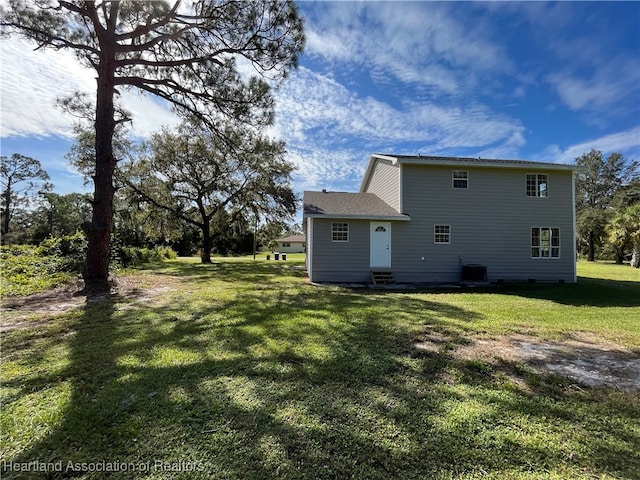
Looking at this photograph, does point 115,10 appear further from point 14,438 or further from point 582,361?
Result: point 582,361

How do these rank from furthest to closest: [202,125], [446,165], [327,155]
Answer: [327,155]
[446,165]
[202,125]

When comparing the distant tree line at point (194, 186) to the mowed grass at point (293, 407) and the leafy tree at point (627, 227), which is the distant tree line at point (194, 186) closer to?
the mowed grass at point (293, 407)

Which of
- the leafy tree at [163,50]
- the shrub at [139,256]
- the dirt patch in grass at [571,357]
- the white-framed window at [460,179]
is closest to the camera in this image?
the dirt patch in grass at [571,357]

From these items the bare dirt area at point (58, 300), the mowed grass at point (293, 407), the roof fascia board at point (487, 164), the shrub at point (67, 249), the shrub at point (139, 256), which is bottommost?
the mowed grass at point (293, 407)

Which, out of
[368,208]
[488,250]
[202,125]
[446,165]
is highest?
[202,125]

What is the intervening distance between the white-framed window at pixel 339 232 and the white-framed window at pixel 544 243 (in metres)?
7.64

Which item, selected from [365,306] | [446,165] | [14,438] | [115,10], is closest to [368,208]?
[446,165]

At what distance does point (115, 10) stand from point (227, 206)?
14.1 meters

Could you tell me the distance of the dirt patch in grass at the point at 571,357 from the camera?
132 inches

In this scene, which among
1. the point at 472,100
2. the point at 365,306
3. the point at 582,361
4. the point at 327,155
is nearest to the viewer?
the point at 582,361

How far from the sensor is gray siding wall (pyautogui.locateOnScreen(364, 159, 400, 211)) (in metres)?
12.2

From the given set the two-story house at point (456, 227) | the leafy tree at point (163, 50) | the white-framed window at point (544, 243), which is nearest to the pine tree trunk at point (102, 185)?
Result: the leafy tree at point (163, 50)

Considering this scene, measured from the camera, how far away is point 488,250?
12.0m

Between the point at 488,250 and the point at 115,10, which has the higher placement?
the point at 115,10
